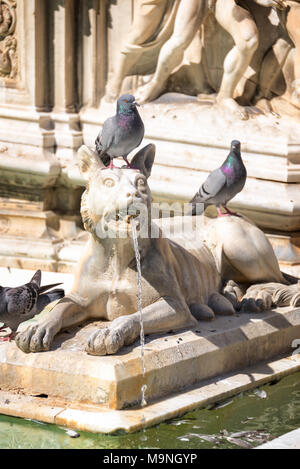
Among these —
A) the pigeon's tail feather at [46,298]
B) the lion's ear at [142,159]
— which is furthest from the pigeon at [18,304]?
the lion's ear at [142,159]

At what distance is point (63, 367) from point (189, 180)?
155 inches

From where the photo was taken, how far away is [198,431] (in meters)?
5.66

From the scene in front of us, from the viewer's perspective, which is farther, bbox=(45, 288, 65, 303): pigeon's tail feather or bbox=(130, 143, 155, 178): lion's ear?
bbox=(45, 288, 65, 303): pigeon's tail feather

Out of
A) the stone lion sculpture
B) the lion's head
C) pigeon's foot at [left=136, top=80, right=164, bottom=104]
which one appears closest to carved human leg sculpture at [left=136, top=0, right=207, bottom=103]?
pigeon's foot at [left=136, top=80, right=164, bottom=104]

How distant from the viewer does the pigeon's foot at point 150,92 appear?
32.8ft

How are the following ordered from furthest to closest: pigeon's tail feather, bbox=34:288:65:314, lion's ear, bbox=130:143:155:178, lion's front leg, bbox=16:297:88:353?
pigeon's tail feather, bbox=34:288:65:314
lion's ear, bbox=130:143:155:178
lion's front leg, bbox=16:297:88:353

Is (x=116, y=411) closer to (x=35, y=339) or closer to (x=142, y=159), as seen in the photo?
(x=35, y=339)

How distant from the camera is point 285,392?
250 inches

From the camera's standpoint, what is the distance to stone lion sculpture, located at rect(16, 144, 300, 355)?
5941 mm

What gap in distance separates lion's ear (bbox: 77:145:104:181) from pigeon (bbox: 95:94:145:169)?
0.43 meters

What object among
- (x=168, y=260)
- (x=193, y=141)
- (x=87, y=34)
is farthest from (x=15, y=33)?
(x=168, y=260)

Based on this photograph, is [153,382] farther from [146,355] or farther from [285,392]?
[285,392]

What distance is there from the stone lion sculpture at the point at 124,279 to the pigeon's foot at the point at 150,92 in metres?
3.34

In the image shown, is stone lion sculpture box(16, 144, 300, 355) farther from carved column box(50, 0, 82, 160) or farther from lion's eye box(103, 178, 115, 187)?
carved column box(50, 0, 82, 160)
